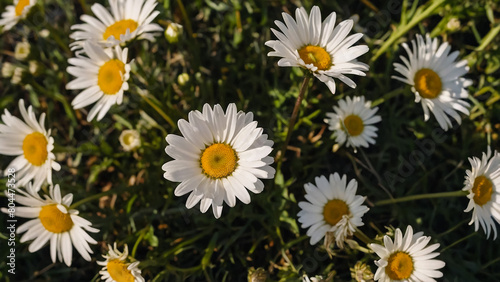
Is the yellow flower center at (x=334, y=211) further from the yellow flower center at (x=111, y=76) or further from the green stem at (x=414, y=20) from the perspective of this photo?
the yellow flower center at (x=111, y=76)

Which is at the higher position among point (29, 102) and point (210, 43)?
point (210, 43)

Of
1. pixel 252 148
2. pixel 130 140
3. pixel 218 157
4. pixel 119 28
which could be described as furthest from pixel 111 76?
pixel 252 148

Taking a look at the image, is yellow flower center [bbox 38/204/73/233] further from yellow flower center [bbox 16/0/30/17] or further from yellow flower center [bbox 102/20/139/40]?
yellow flower center [bbox 16/0/30/17]

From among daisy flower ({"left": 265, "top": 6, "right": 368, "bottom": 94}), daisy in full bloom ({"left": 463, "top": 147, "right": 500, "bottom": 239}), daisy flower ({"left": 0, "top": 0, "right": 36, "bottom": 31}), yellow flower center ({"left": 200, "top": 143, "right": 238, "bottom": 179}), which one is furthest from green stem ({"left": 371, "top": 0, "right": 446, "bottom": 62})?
daisy flower ({"left": 0, "top": 0, "right": 36, "bottom": 31})

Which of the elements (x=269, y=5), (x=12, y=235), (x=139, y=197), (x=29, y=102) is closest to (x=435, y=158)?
(x=269, y=5)

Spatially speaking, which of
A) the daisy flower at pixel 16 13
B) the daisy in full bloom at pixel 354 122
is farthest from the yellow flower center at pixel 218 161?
the daisy flower at pixel 16 13

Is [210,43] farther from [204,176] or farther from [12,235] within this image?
[12,235]

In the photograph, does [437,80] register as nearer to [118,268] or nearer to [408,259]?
[408,259]
